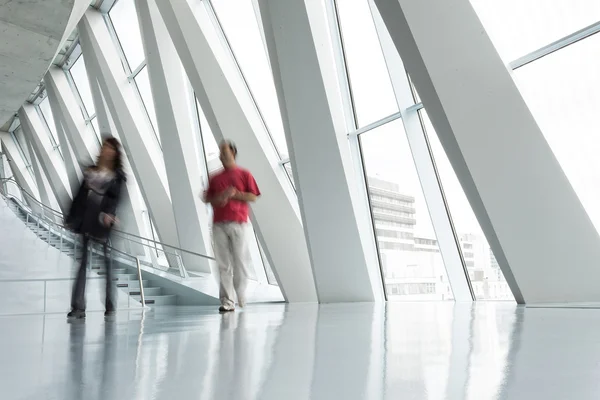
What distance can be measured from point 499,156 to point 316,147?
357 centimetres

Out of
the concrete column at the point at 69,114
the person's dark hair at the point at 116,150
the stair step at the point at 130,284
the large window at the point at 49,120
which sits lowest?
the stair step at the point at 130,284

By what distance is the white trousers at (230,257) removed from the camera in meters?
6.44

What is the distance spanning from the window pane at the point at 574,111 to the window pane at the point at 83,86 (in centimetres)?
2422

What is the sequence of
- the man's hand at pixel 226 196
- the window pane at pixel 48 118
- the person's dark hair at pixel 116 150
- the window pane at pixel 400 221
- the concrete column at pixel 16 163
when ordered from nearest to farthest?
the person's dark hair at pixel 116 150
the man's hand at pixel 226 196
the window pane at pixel 400 221
the window pane at pixel 48 118
the concrete column at pixel 16 163

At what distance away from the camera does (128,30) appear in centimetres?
2003

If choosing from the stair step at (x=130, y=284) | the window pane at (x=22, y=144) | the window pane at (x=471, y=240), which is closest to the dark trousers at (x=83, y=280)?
the window pane at (x=471, y=240)

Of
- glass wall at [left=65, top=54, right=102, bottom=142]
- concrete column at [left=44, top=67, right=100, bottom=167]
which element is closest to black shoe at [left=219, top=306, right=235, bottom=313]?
concrete column at [left=44, top=67, right=100, bottom=167]

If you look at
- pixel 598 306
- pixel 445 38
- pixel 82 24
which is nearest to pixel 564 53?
pixel 445 38

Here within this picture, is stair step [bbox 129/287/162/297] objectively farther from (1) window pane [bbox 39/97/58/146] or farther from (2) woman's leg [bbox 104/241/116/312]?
(1) window pane [bbox 39/97/58/146]

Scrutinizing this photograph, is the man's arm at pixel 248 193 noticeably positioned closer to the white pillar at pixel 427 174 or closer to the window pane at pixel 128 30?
the white pillar at pixel 427 174

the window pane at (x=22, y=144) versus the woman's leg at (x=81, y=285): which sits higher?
the window pane at (x=22, y=144)

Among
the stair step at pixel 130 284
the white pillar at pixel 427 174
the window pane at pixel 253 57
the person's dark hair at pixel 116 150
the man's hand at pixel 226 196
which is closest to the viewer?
the person's dark hair at pixel 116 150

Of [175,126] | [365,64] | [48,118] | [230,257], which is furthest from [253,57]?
[48,118]

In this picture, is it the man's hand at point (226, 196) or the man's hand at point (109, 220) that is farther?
the man's hand at point (226, 196)
